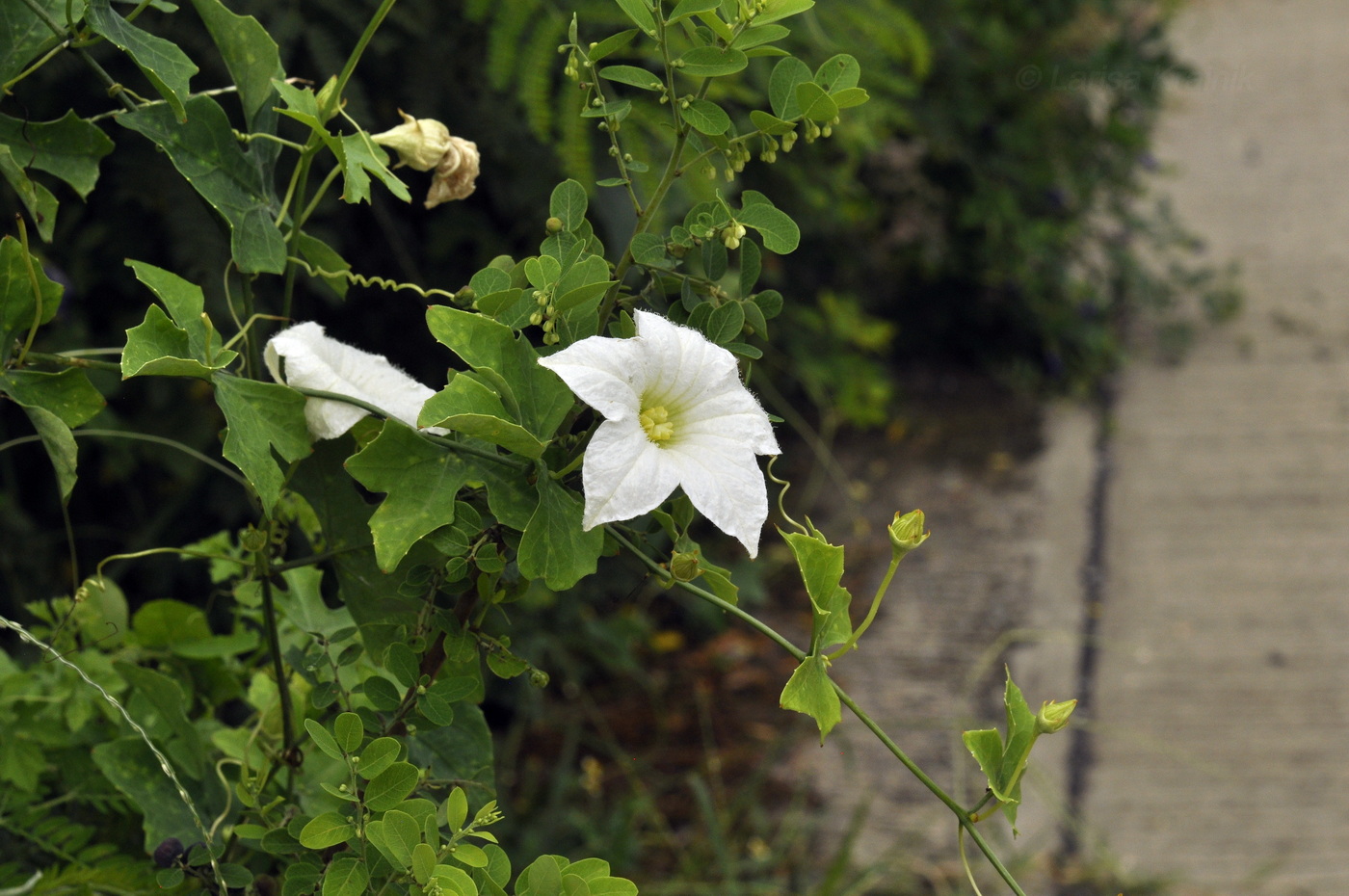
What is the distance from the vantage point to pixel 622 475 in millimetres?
685

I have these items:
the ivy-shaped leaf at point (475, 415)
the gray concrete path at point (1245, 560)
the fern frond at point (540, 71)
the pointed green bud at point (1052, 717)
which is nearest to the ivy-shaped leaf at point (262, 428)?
the ivy-shaped leaf at point (475, 415)

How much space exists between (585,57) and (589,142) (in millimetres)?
1269

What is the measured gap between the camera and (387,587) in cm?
85

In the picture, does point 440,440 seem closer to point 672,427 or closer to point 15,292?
point 672,427

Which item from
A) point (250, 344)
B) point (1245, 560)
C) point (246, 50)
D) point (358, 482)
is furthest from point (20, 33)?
point (1245, 560)

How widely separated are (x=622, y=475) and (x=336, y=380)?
0.75 feet

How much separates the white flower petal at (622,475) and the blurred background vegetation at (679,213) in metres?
0.43

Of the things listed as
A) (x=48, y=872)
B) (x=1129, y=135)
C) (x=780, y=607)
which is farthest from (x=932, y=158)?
(x=48, y=872)

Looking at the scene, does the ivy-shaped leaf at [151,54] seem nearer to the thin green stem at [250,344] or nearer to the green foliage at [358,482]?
the green foliage at [358,482]

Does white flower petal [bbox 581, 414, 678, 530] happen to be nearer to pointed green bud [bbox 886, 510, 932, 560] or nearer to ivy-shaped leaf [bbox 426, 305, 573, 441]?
ivy-shaped leaf [bbox 426, 305, 573, 441]

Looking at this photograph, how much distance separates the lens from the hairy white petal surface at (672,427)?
0.68 m

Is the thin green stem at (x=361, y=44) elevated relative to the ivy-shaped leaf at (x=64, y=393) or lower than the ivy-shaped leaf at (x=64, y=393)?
elevated

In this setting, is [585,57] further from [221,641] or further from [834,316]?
[834,316]

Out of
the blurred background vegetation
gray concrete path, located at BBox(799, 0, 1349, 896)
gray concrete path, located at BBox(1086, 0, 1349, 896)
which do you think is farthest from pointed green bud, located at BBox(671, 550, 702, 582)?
gray concrete path, located at BBox(1086, 0, 1349, 896)
